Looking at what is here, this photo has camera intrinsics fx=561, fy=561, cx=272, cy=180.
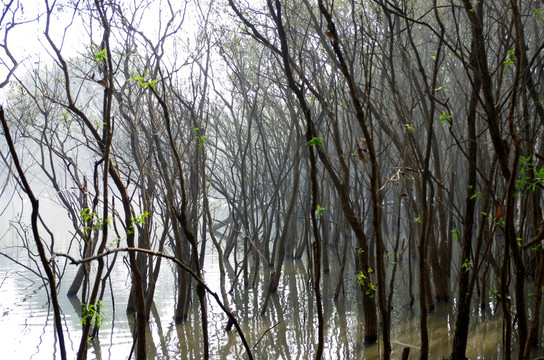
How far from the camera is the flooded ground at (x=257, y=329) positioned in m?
5.49

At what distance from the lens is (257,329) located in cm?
664

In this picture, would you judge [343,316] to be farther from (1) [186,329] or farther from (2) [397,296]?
(1) [186,329]

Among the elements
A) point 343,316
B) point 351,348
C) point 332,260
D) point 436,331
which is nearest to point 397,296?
point 343,316

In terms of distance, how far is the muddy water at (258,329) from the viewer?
5484 millimetres

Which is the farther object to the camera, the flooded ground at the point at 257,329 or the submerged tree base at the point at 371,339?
the flooded ground at the point at 257,329

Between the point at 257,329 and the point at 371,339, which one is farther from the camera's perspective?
the point at 257,329

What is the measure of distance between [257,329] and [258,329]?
0.01m

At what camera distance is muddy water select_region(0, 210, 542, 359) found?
18.0 ft

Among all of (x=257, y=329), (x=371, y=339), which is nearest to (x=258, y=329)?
(x=257, y=329)

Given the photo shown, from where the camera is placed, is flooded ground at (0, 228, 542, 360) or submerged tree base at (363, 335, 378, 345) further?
flooded ground at (0, 228, 542, 360)

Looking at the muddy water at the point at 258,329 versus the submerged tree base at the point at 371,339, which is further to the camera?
the muddy water at the point at 258,329

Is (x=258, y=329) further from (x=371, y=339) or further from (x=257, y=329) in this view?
(x=371, y=339)

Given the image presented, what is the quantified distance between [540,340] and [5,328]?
20.5 ft

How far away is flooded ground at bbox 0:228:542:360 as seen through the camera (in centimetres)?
549
